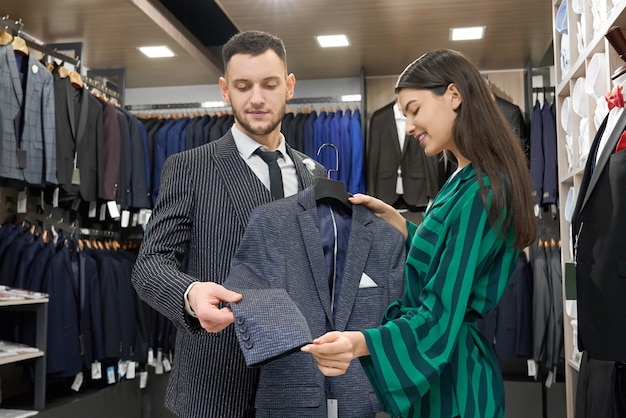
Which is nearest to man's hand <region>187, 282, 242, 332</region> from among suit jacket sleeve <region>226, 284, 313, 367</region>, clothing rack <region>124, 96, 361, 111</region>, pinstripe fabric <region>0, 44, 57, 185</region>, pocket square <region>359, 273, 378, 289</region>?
suit jacket sleeve <region>226, 284, 313, 367</region>

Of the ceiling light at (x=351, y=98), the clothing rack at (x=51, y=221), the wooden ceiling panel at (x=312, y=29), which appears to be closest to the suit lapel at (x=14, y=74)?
the wooden ceiling panel at (x=312, y=29)

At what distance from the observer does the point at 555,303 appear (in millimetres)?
4594

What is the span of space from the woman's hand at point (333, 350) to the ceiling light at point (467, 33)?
4.09m

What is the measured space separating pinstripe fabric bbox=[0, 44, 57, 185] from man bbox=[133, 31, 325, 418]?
7.35ft

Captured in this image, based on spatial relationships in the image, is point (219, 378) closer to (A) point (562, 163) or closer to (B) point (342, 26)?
(A) point (562, 163)

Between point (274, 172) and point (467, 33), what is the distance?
12.0ft

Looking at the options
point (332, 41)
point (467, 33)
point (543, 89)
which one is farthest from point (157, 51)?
point (543, 89)

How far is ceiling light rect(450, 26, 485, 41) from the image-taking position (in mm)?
4902

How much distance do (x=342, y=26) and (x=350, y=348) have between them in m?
3.89

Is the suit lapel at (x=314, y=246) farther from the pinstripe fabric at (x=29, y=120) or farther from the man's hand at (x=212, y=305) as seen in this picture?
the pinstripe fabric at (x=29, y=120)

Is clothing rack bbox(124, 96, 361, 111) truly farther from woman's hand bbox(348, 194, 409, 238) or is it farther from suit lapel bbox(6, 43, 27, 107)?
woman's hand bbox(348, 194, 409, 238)

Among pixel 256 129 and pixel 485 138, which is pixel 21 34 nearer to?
pixel 256 129

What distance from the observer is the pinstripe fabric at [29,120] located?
11.8 feet

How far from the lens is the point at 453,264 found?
1379mm
